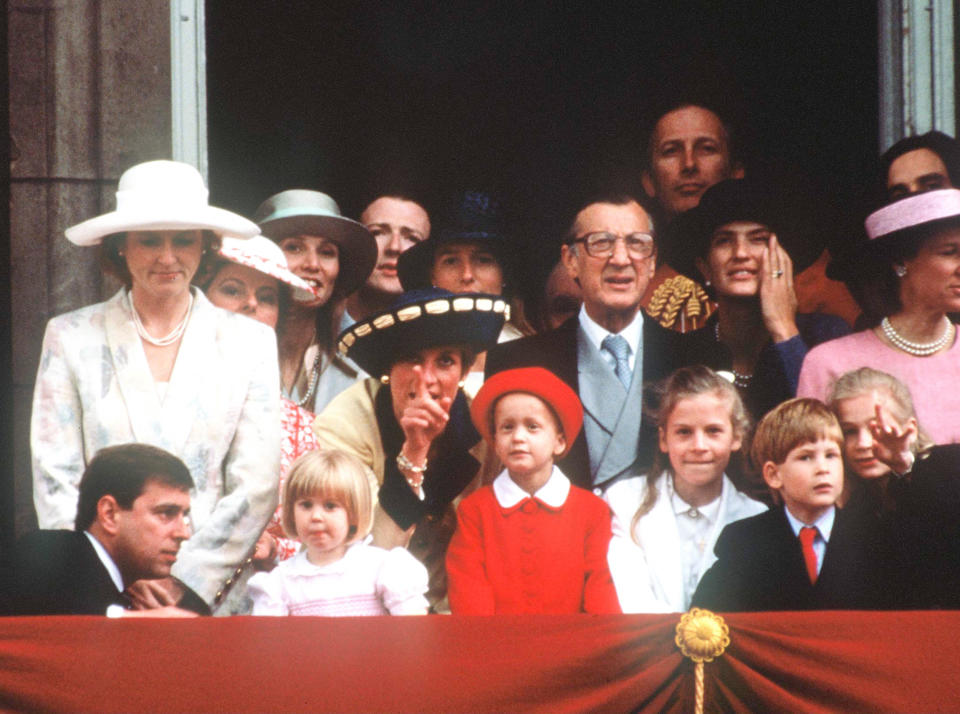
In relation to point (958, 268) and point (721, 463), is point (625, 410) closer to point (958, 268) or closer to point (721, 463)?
point (721, 463)

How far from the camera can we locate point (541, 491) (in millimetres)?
6164

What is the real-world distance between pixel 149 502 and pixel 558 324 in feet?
5.92

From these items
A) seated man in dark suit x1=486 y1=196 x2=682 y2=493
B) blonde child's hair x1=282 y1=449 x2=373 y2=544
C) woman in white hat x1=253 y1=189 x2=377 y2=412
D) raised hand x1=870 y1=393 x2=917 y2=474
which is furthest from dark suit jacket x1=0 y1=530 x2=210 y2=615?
raised hand x1=870 y1=393 x2=917 y2=474

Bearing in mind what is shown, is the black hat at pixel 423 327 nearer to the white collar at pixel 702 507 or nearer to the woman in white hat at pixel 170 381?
the woman in white hat at pixel 170 381

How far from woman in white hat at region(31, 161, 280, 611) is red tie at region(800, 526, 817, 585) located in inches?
82.0

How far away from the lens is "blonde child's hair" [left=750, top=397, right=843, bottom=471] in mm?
6184

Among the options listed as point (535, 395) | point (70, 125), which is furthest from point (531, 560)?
point (70, 125)

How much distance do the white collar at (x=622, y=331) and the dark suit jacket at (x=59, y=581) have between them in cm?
188

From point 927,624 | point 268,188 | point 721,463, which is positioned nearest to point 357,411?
point 268,188

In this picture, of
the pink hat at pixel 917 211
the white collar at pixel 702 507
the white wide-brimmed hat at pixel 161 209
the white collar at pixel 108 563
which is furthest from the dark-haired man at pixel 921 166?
the white collar at pixel 108 563

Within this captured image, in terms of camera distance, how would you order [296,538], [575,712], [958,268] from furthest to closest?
[958,268] < [296,538] < [575,712]

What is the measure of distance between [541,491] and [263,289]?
4.62ft

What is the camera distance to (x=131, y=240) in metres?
6.28

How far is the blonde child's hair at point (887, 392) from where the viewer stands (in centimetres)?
628
